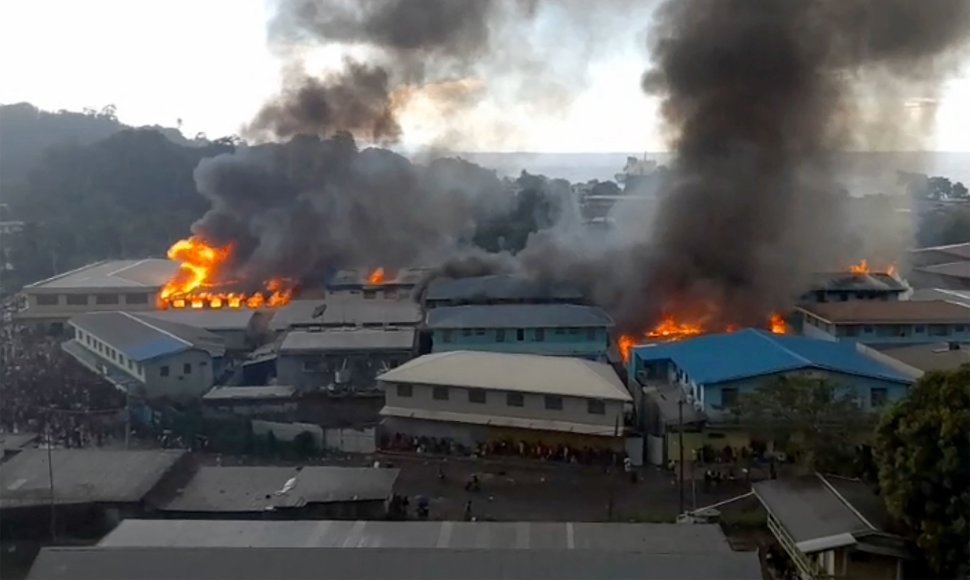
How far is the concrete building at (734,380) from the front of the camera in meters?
5.82

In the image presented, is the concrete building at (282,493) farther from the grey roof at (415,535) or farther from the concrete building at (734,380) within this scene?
the concrete building at (734,380)

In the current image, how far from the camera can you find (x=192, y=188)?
16.6 meters

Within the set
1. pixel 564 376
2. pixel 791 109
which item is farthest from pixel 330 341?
pixel 791 109

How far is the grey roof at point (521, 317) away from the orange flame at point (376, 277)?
7.99 ft

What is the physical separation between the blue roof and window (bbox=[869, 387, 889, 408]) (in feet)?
0.28

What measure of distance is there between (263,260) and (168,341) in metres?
3.53

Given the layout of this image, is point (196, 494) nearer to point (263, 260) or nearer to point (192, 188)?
point (263, 260)

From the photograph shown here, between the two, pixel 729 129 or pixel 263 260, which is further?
pixel 263 260

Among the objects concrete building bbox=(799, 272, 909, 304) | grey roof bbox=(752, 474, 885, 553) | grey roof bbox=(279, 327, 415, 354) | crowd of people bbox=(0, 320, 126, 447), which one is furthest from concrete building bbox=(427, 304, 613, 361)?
grey roof bbox=(752, 474, 885, 553)

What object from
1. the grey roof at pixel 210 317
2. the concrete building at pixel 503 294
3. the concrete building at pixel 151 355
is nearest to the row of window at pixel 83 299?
the grey roof at pixel 210 317

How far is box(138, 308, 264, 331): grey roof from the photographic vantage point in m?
8.31

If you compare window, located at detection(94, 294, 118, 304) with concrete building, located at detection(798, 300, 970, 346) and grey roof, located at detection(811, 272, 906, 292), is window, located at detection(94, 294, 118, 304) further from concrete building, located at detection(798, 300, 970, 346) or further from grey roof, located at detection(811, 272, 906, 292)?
grey roof, located at detection(811, 272, 906, 292)

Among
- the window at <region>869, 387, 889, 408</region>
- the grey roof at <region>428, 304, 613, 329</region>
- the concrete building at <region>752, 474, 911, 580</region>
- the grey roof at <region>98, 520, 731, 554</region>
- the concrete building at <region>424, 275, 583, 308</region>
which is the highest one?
the concrete building at <region>424, 275, 583, 308</region>

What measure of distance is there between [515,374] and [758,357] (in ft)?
5.03
